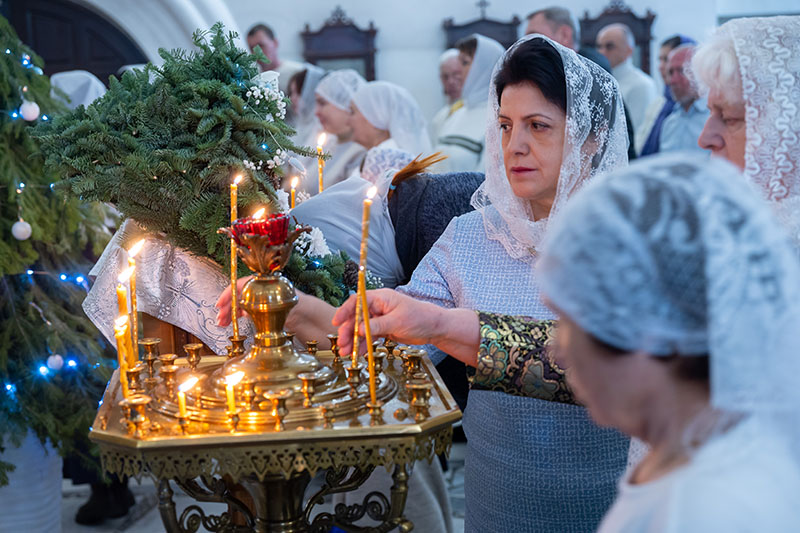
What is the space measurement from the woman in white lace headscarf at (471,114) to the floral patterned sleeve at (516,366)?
327 centimetres

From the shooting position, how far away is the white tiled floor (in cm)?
349

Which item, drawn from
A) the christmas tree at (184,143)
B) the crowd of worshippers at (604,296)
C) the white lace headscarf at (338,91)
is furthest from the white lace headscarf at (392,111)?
the christmas tree at (184,143)

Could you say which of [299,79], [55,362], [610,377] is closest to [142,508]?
[55,362]

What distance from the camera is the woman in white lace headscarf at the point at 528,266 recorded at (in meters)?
1.81

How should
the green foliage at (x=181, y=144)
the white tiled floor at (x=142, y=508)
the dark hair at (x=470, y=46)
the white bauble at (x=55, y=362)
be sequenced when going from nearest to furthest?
the green foliage at (x=181, y=144)
the white bauble at (x=55, y=362)
the white tiled floor at (x=142, y=508)
the dark hair at (x=470, y=46)

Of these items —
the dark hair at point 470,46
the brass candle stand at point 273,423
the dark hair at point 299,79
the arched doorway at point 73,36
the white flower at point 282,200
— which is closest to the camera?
the brass candle stand at point 273,423

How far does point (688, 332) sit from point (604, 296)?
0.09m

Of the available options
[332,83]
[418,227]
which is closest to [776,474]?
[418,227]

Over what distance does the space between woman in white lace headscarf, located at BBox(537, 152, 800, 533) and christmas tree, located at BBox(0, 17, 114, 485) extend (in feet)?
7.55

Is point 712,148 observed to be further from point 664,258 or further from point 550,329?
point 664,258

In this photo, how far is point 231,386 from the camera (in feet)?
4.01

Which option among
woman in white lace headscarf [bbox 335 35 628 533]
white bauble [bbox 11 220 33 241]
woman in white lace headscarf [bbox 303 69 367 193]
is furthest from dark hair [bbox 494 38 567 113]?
woman in white lace headscarf [bbox 303 69 367 193]

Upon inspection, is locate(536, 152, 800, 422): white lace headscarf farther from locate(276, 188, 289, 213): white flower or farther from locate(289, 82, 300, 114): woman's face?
locate(289, 82, 300, 114): woman's face

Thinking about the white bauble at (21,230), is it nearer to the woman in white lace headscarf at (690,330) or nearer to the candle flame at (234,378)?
the candle flame at (234,378)
